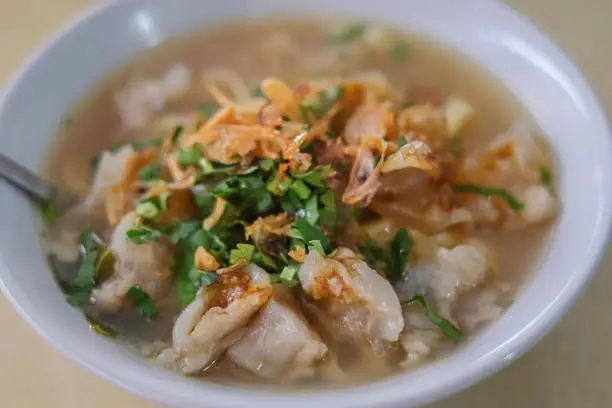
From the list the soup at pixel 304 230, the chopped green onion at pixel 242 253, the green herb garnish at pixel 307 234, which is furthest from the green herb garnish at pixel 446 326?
the chopped green onion at pixel 242 253

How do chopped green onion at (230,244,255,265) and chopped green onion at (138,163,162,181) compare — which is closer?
chopped green onion at (230,244,255,265)

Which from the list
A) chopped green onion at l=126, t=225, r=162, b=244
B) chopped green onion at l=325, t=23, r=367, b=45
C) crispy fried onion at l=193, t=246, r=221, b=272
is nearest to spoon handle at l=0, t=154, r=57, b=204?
chopped green onion at l=126, t=225, r=162, b=244

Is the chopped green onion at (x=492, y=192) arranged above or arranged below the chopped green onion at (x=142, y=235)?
below

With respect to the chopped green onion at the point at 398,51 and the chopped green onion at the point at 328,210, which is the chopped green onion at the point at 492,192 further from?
the chopped green onion at the point at 398,51

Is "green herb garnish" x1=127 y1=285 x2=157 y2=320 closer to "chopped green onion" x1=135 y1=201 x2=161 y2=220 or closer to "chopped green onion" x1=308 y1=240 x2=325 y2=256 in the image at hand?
"chopped green onion" x1=135 y1=201 x2=161 y2=220

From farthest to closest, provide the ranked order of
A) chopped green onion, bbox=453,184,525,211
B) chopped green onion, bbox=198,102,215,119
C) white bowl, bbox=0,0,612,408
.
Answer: chopped green onion, bbox=198,102,215,119
chopped green onion, bbox=453,184,525,211
white bowl, bbox=0,0,612,408

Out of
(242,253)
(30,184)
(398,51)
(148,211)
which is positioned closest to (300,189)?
(242,253)

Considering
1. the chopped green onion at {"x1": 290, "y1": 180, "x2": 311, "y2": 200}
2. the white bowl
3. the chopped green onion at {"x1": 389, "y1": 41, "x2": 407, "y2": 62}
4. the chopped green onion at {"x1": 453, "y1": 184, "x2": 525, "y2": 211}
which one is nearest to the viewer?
the white bowl
